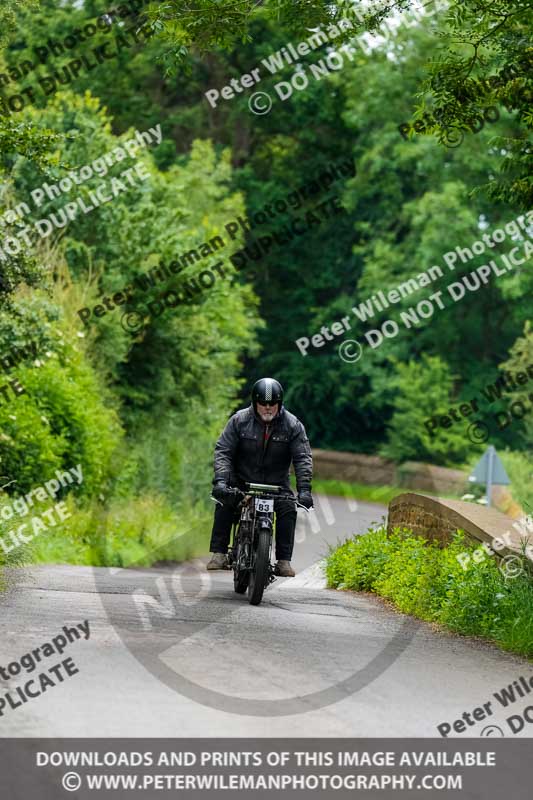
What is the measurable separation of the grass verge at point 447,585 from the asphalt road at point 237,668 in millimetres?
243

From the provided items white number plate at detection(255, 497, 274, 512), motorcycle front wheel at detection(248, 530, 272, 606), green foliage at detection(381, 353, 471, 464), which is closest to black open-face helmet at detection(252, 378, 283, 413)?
white number plate at detection(255, 497, 274, 512)

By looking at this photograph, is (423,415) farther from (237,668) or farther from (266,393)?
(237,668)

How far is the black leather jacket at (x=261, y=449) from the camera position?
486 inches

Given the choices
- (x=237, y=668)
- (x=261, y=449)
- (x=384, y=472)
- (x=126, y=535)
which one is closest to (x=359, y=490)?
(x=384, y=472)

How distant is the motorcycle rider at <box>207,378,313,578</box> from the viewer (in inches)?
481

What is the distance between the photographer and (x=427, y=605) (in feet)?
40.9

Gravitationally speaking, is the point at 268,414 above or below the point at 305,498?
above

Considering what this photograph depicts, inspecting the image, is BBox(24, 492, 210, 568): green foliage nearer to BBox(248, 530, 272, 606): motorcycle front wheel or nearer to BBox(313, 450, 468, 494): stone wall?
BBox(248, 530, 272, 606): motorcycle front wheel

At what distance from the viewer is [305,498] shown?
1215cm

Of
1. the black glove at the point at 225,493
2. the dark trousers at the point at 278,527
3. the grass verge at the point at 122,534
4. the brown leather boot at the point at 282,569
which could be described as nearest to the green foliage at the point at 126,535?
the grass verge at the point at 122,534

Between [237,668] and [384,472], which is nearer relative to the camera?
[237,668]

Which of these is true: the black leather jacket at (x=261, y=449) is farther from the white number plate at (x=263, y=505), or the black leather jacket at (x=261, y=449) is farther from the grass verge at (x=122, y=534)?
the grass verge at (x=122, y=534)

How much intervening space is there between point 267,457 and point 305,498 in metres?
0.57

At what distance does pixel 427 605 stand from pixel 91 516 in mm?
11685
